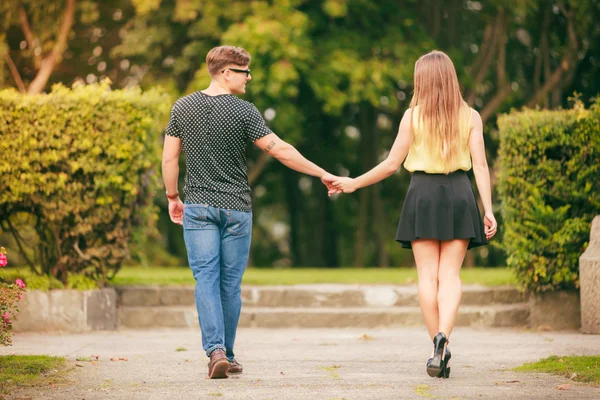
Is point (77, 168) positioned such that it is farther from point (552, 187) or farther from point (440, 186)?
point (552, 187)

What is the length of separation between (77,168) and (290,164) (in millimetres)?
3484

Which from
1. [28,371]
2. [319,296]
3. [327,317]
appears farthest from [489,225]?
[319,296]

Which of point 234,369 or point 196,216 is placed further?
point 234,369


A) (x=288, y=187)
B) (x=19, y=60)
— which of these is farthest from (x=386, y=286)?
(x=288, y=187)

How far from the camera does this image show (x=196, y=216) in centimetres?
650

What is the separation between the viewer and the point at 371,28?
18953 mm

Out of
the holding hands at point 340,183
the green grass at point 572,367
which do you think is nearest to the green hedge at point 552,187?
the green grass at point 572,367

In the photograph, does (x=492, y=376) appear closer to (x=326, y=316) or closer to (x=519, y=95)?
(x=326, y=316)

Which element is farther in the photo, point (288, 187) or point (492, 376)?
point (288, 187)

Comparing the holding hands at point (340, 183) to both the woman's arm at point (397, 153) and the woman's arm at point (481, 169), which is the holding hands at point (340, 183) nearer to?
the woman's arm at point (397, 153)

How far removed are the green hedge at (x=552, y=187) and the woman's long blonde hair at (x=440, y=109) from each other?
313cm

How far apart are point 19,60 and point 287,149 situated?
15039 mm

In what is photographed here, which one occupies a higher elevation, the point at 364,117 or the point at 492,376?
the point at 364,117

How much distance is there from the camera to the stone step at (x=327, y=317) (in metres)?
10.0
